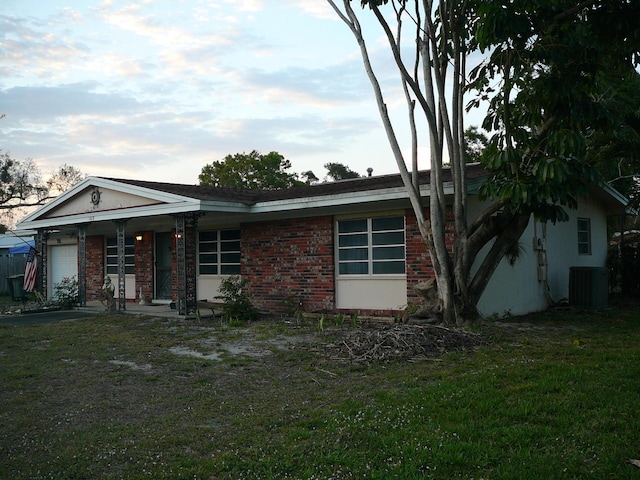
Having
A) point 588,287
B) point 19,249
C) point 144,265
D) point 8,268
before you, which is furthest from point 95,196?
point 19,249

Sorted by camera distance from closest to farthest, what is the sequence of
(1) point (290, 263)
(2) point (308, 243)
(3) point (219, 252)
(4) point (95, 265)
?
(2) point (308, 243)
(1) point (290, 263)
(3) point (219, 252)
(4) point (95, 265)

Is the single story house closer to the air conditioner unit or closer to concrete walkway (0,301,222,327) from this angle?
concrete walkway (0,301,222,327)

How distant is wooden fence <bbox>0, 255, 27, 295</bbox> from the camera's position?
83.2 ft

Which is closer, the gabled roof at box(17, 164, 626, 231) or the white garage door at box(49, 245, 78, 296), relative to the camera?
the gabled roof at box(17, 164, 626, 231)

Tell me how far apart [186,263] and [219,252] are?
2732mm

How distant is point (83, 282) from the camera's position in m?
16.6

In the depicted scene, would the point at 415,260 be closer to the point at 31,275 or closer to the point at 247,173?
the point at 31,275

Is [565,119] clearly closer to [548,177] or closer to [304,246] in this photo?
[548,177]

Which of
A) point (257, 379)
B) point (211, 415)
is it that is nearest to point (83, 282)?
point (257, 379)

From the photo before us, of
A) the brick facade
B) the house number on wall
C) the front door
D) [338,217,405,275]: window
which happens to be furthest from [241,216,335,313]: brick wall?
the house number on wall

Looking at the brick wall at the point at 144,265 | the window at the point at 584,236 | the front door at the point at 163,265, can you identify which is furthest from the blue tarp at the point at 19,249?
the window at the point at 584,236

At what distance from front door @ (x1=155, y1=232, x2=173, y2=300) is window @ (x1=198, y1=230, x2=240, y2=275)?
1339 mm

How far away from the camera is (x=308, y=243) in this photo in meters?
13.5

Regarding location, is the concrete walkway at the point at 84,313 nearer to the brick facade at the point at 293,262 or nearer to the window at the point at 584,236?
the brick facade at the point at 293,262
